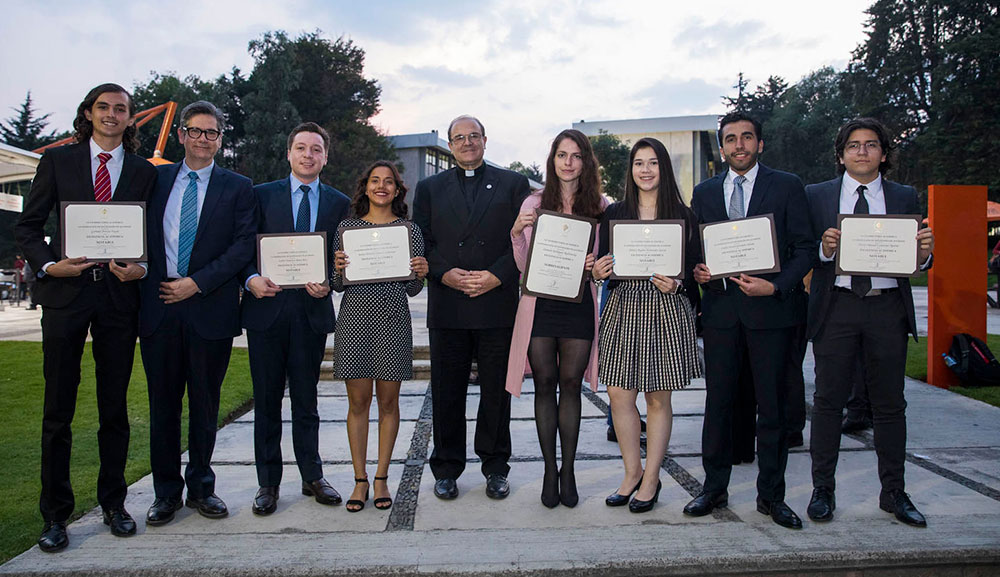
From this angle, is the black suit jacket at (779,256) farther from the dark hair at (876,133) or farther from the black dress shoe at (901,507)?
the black dress shoe at (901,507)

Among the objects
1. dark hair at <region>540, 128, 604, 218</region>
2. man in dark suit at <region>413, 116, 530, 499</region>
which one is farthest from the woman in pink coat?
man in dark suit at <region>413, 116, 530, 499</region>

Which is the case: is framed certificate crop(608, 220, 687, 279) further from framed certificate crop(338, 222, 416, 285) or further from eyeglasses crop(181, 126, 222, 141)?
eyeglasses crop(181, 126, 222, 141)

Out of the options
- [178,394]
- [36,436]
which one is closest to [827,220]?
[178,394]

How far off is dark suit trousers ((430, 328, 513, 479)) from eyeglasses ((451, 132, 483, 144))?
3.58 feet

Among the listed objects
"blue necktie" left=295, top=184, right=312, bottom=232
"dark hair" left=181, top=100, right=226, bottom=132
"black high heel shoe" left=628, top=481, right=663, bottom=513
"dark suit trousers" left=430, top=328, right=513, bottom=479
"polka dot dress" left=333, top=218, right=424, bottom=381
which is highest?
"dark hair" left=181, top=100, right=226, bottom=132

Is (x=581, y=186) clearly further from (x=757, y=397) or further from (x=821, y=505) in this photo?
(x=821, y=505)

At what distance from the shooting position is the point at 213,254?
3699 mm

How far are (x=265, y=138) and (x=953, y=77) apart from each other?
109 ft

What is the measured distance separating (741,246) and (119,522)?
3.31m

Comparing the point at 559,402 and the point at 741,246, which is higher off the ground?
the point at 741,246

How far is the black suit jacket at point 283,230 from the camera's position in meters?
3.78

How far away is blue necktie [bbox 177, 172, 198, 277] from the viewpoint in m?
3.64

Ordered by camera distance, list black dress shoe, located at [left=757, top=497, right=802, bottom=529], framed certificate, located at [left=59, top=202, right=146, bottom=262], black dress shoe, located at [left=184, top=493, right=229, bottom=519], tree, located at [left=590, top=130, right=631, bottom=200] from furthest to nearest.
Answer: tree, located at [left=590, top=130, right=631, bottom=200] < black dress shoe, located at [left=184, top=493, right=229, bottom=519] < black dress shoe, located at [left=757, top=497, right=802, bottom=529] < framed certificate, located at [left=59, top=202, right=146, bottom=262]

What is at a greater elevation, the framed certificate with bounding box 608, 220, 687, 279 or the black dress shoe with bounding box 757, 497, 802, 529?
the framed certificate with bounding box 608, 220, 687, 279
